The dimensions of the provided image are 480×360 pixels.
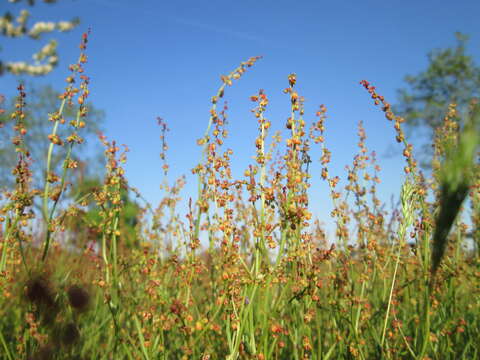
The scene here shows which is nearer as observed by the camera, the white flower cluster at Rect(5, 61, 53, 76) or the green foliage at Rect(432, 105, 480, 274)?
the green foliage at Rect(432, 105, 480, 274)

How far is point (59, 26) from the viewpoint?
1703 millimetres

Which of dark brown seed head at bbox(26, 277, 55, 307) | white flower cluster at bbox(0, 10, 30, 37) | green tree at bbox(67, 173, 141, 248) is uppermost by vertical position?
white flower cluster at bbox(0, 10, 30, 37)

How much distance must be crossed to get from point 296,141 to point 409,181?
752 mm

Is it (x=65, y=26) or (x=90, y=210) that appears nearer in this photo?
(x=65, y=26)

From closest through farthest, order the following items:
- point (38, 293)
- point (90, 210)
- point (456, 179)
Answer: point (456, 179) < point (38, 293) < point (90, 210)

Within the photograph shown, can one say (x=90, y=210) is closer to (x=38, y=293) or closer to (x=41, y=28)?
(x=38, y=293)

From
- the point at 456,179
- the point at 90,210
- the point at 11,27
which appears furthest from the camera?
the point at 90,210

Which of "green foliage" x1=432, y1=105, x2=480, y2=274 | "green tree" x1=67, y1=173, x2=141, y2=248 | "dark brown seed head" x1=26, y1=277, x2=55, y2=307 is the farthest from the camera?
"green tree" x1=67, y1=173, x2=141, y2=248

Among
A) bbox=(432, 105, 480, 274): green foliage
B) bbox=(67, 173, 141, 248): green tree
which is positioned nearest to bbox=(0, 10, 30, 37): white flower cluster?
bbox=(67, 173, 141, 248): green tree

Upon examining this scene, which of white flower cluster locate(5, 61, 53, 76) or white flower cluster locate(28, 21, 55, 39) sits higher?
white flower cluster locate(28, 21, 55, 39)

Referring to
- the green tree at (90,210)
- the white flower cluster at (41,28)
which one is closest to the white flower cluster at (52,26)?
the white flower cluster at (41,28)

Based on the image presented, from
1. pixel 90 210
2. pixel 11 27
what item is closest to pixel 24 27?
pixel 11 27

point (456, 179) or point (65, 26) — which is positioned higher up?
point (65, 26)

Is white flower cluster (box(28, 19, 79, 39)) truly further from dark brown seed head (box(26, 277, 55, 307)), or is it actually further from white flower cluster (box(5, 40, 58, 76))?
dark brown seed head (box(26, 277, 55, 307))
